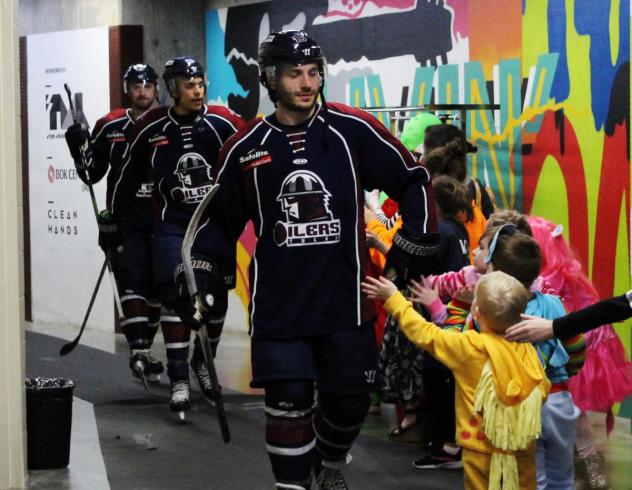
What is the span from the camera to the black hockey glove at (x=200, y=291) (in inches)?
212

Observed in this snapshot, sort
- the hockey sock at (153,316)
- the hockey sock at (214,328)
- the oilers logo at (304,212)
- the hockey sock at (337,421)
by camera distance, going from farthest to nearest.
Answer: the hockey sock at (153,316)
the hockey sock at (214,328)
the hockey sock at (337,421)
the oilers logo at (304,212)

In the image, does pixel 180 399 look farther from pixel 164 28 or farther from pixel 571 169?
pixel 164 28

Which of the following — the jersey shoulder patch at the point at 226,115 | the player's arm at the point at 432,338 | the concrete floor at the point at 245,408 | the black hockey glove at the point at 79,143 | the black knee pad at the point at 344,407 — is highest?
the jersey shoulder patch at the point at 226,115

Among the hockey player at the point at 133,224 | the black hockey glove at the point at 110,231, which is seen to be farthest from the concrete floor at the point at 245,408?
the black hockey glove at the point at 110,231

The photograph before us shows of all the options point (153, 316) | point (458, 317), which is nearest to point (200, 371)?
point (153, 316)

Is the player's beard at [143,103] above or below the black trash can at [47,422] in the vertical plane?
above

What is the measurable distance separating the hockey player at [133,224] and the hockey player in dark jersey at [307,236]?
319 centimetres

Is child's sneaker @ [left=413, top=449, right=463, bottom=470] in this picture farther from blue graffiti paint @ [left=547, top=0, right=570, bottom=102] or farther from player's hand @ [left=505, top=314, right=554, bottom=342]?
blue graffiti paint @ [left=547, top=0, right=570, bottom=102]

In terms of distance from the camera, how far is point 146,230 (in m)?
8.64

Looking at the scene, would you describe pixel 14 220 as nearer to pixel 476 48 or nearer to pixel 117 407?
pixel 117 407

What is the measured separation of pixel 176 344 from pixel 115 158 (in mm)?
1503

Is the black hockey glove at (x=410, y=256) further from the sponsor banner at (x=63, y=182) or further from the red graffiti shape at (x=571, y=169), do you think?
the sponsor banner at (x=63, y=182)

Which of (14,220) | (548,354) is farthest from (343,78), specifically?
(548,354)

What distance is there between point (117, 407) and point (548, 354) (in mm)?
3746
